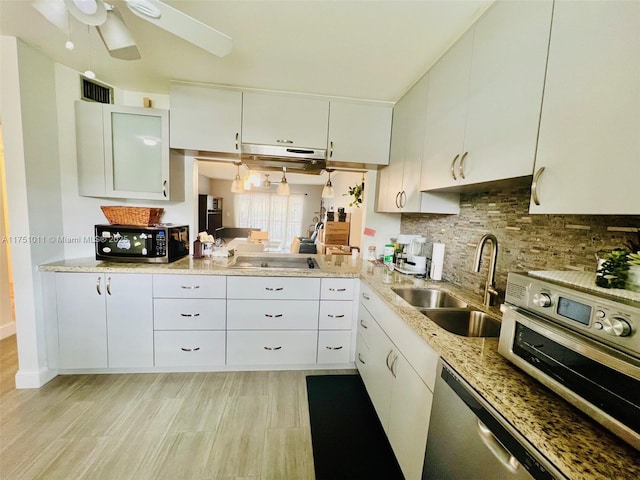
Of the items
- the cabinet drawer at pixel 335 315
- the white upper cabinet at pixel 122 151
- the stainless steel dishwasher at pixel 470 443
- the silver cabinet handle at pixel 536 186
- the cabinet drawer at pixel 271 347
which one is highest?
the white upper cabinet at pixel 122 151

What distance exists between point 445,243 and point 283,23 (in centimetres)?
176

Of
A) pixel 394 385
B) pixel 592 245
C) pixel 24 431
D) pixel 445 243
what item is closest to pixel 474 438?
pixel 394 385

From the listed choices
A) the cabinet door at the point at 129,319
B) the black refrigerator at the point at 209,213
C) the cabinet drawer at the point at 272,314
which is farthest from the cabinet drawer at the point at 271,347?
the black refrigerator at the point at 209,213

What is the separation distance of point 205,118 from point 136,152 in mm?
611

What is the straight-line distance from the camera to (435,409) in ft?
3.11

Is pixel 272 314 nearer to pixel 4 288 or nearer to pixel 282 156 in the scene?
pixel 282 156

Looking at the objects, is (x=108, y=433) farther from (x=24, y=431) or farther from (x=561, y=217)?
(x=561, y=217)

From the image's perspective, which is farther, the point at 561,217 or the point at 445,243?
the point at 445,243

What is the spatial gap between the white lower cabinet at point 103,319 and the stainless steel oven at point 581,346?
86.6 inches

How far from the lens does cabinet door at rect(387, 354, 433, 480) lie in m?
1.04

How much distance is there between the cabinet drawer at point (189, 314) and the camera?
1.94 meters

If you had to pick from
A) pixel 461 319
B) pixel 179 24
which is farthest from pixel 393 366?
pixel 179 24

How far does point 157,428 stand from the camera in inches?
60.7

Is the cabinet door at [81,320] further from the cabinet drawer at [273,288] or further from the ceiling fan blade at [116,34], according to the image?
the ceiling fan blade at [116,34]
